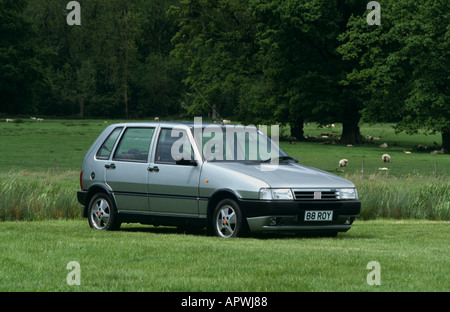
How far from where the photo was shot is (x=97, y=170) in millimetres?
16141

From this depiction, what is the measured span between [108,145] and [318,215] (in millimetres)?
4154

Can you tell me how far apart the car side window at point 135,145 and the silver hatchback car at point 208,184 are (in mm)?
17

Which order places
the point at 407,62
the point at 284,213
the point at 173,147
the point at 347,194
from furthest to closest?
the point at 407,62, the point at 173,147, the point at 347,194, the point at 284,213

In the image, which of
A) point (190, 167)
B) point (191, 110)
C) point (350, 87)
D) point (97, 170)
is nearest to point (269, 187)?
point (190, 167)

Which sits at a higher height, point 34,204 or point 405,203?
point 34,204

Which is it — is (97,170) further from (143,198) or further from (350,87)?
(350,87)

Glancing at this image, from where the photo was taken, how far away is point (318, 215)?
557 inches

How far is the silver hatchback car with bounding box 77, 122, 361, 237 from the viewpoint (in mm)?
13953

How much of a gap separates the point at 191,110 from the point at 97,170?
56.2 m

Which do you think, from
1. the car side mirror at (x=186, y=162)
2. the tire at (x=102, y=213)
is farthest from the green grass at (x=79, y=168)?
the car side mirror at (x=186, y=162)

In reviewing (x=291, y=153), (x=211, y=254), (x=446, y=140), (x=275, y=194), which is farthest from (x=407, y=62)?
(x=211, y=254)

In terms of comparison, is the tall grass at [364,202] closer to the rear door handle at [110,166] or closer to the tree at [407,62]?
the rear door handle at [110,166]

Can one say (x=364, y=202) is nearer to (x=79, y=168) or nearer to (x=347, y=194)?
(x=347, y=194)

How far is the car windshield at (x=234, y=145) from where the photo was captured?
15031 mm
